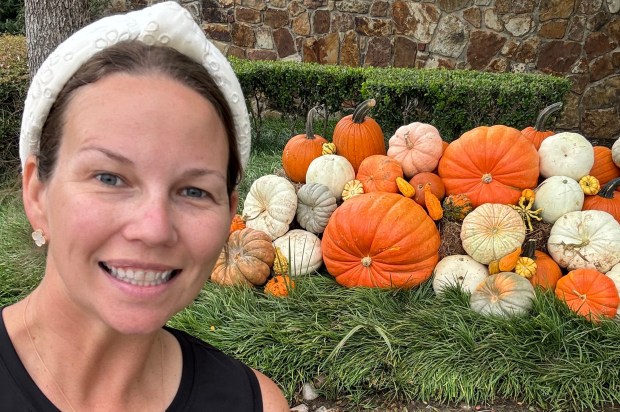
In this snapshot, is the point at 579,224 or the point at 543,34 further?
the point at 543,34

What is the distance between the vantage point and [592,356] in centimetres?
316

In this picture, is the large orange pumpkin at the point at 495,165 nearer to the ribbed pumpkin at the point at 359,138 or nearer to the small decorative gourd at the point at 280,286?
the ribbed pumpkin at the point at 359,138

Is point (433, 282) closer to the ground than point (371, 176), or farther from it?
closer to the ground

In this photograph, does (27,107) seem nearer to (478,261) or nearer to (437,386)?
(437,386)

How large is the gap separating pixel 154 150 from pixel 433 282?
10.0 feet

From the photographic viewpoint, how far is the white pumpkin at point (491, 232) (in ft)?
12.3

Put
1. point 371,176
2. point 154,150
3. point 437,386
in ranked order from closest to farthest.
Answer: point 154,150, point 437,386, point 371,176

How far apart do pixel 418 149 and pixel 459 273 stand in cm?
97

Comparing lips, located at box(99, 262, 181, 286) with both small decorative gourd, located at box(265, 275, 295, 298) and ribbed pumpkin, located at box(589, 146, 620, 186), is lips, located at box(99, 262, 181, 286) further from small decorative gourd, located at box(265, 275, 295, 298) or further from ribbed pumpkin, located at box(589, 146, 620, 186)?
ribbed pumpkin, located at box(589, 146, 620, 186)

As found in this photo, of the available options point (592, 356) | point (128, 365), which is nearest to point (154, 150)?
point (128, 365)

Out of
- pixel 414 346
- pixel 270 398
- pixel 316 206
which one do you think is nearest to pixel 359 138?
pixel 316 206

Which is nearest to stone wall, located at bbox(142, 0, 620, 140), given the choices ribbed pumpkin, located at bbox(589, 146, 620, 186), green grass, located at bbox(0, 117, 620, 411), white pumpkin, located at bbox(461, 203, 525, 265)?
ribbed pumpkin, located at bbox(589, 146, 620, 186)

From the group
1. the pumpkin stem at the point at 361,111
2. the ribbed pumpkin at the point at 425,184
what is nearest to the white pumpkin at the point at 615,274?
the ribbed pumpkin at the point at 425,184

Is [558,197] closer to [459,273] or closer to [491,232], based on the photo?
[491,232]
